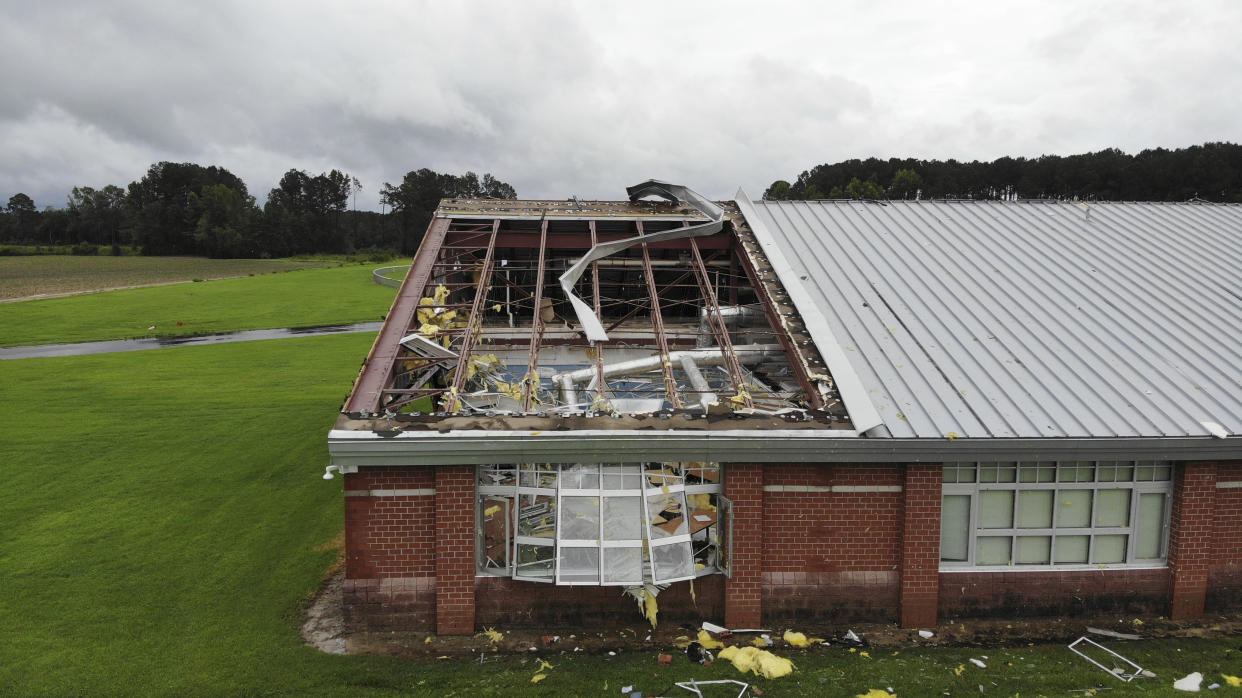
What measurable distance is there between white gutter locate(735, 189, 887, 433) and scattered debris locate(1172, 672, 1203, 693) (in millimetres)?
4178

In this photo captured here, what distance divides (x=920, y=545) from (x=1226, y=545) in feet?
15.0

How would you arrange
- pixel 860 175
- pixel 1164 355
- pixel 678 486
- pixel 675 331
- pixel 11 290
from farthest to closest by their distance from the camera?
1. pixel 860 175
2. pixel 11 290
3. pixel 675 331
4. pixel 1164 355
5. pixel 678 486

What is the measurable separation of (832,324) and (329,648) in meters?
8.66

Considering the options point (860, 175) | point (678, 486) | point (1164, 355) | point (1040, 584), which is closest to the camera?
point (678, 486)

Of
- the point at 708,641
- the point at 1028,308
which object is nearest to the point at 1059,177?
the point at 1028,308

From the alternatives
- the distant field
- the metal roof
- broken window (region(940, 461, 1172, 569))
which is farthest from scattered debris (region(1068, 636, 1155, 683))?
the distant field

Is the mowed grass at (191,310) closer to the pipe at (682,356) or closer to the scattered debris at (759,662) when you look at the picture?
the pipe at (682,356)

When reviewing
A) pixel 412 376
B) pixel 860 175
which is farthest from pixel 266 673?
pixel 860 175

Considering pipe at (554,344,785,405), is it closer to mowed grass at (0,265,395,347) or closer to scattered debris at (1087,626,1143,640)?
scattered debris at (1087,626,1143,640)

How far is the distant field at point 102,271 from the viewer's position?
187ft

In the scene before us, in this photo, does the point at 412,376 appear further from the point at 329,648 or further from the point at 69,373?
the point at 69,373

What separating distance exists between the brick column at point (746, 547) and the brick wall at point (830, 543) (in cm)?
10

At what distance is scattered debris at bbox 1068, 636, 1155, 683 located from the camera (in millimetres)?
7836

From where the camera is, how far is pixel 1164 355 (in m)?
10.5
